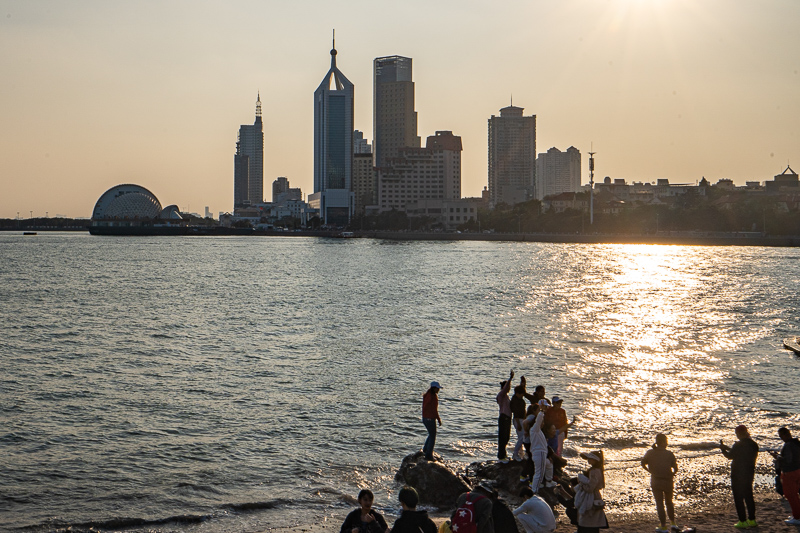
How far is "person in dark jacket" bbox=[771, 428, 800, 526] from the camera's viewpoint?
11.0 m

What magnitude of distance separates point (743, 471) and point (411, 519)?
6057 mm

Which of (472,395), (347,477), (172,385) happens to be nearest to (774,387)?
(472,395)

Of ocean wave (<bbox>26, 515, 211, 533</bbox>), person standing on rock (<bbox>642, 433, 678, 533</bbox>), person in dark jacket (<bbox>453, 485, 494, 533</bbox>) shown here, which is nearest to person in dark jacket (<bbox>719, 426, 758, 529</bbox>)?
person standing on rock (<bbox>642, 433, 678, 533</bbox>)

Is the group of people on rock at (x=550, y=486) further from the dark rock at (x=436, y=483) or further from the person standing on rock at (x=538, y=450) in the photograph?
the dark rock at (x=436, y=483)

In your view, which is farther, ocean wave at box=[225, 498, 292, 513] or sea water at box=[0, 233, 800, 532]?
sea water at box=[0, 233, 800, 532]

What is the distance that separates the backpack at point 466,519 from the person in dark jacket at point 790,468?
5.74 m

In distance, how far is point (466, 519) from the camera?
7879 mm

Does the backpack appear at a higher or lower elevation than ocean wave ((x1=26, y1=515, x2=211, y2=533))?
higher

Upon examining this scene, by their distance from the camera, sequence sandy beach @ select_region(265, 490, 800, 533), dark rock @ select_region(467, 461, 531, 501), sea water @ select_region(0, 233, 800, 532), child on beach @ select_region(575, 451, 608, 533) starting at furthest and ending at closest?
sea water @ select_region(0, 233, 800, 532), dark rock @ select_region(467, 461, 531, 501), sandy beach @ select_region(265, 490, 800, 533), child on beach @ select_region(575, 451, 608, 533)

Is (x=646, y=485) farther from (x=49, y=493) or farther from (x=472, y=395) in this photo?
(x=49, y=493)

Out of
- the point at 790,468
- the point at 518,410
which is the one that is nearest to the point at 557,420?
the point at 518,410

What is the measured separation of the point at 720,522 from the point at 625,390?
1223 cm

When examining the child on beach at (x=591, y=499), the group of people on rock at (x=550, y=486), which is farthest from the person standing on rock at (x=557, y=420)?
the child on beach at (x=591, y=499)

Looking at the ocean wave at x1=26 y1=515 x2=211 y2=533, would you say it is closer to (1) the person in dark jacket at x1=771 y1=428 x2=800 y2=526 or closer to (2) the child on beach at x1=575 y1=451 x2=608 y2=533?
(2) the child on beach at x1=575 y1=451 x2=608 y2=533
